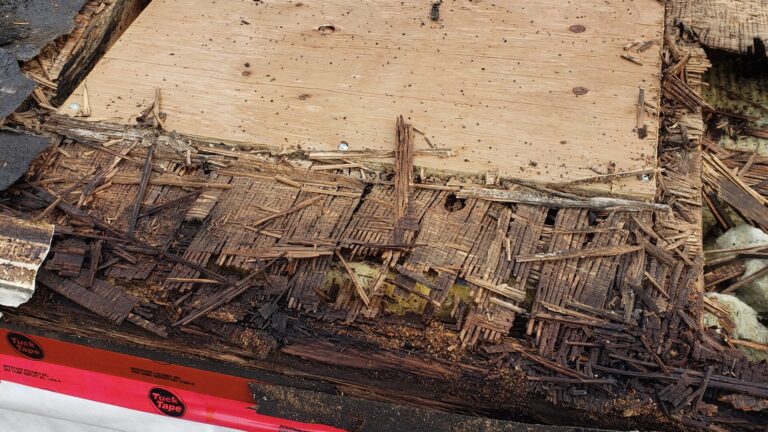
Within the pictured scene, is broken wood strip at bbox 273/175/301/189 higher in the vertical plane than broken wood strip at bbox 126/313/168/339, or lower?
higher

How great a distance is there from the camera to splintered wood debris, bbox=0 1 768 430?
298cm

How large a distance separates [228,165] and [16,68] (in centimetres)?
141

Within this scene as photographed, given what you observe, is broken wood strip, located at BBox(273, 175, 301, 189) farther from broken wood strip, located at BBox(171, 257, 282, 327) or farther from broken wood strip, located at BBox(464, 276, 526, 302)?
broken wood strip, located at BBox(464, 276, 526, 302)

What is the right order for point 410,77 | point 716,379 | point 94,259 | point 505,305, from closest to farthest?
point 716,379 → point 505,305 → point 94,259 → point 410,77

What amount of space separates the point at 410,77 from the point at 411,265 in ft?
3.97

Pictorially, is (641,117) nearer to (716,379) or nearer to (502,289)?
(502,289)

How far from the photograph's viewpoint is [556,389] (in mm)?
2926

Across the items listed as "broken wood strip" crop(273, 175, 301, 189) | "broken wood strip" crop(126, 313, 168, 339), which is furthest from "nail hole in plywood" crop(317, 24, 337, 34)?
"broken wood strip" crop(126, 313, 168, 339)

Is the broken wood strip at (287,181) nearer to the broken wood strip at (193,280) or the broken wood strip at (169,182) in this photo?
the broken wood strip at (169,182)

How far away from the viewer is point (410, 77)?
3.95 meters

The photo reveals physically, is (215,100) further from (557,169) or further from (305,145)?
(557,169)

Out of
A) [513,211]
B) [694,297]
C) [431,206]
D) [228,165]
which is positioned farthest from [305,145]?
[694,297]

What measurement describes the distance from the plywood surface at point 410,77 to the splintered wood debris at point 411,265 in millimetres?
126

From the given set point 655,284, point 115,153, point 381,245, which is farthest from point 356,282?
point 115,153
